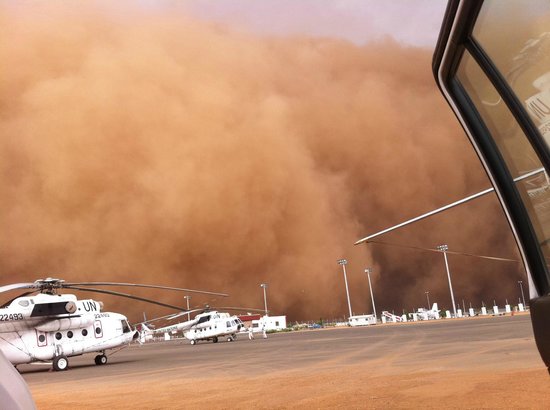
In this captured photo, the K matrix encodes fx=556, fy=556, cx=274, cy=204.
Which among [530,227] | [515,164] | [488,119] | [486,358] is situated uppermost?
[488,119]

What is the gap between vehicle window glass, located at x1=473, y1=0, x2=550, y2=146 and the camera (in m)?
1.11

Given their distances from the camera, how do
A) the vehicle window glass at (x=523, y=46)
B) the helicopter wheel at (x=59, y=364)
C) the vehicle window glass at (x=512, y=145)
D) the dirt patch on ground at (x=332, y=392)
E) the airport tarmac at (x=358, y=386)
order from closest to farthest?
the vehicle window glass at (x=523, y=46), the vehicle window glass at (x=512, y=145), the dirt patch on ground at (x=332, y=392), the airport tarmac at (x=358, y=386), the helicopter wheel at (x=59, y=364)

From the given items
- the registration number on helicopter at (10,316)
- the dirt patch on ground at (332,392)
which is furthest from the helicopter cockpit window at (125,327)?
the dirt patch on ground at (332,392)

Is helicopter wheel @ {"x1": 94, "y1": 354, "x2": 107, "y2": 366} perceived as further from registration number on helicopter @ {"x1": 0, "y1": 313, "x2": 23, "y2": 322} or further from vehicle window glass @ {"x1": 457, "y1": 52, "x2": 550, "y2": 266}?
vehicle window glass @ {"x1": 457, "y1": 52, "x2": 550, "y2": 266}

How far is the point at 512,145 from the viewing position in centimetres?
152

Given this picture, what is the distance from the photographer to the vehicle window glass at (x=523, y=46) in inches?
43.6

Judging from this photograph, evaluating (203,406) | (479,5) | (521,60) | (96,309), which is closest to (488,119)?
(521,60)

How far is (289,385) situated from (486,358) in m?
3.05

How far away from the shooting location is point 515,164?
5.09ft

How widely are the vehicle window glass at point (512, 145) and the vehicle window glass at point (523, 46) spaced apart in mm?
85

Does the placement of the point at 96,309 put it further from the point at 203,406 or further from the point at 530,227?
the point at 530,227

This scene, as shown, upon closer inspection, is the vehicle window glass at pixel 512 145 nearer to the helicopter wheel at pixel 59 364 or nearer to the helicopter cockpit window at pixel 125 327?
the helicopter wheel at pixel 59 364

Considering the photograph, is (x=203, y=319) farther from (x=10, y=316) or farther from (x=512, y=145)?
(x=512, y=145)

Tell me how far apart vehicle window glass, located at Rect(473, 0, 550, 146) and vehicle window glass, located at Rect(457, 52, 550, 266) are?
3.3 inches
